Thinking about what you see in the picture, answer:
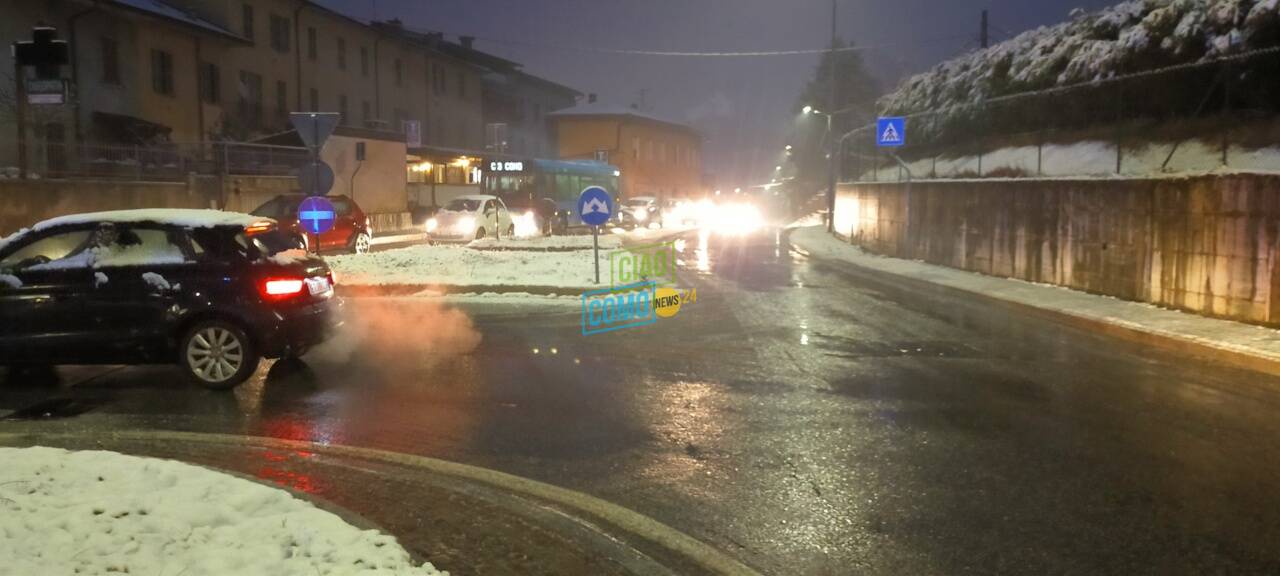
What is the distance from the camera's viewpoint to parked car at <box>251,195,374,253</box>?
919 inches

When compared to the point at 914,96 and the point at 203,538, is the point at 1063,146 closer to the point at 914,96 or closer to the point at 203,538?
the point at 914,96

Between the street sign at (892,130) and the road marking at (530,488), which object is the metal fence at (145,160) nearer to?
the road marking at (530,488)

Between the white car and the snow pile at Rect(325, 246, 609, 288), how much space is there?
8104 mm

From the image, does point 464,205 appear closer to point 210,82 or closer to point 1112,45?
point 210,82

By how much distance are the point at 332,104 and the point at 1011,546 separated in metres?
44.8

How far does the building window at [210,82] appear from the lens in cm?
3544

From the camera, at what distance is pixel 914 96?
33844 mm

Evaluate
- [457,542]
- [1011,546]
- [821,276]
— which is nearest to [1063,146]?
[821,276]

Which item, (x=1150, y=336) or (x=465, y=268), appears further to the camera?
(x=465, y=268)

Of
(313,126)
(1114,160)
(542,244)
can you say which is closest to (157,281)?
(313,126)

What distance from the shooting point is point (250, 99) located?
38.6m

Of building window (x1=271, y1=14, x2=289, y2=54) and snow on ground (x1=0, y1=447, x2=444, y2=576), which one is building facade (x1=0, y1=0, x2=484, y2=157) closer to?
building window (x1=271, y1=14, x2=289, y2=54)

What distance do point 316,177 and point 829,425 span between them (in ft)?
36.5

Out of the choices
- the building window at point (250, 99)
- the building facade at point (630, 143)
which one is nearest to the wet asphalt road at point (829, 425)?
the building window at point (250, 99)
